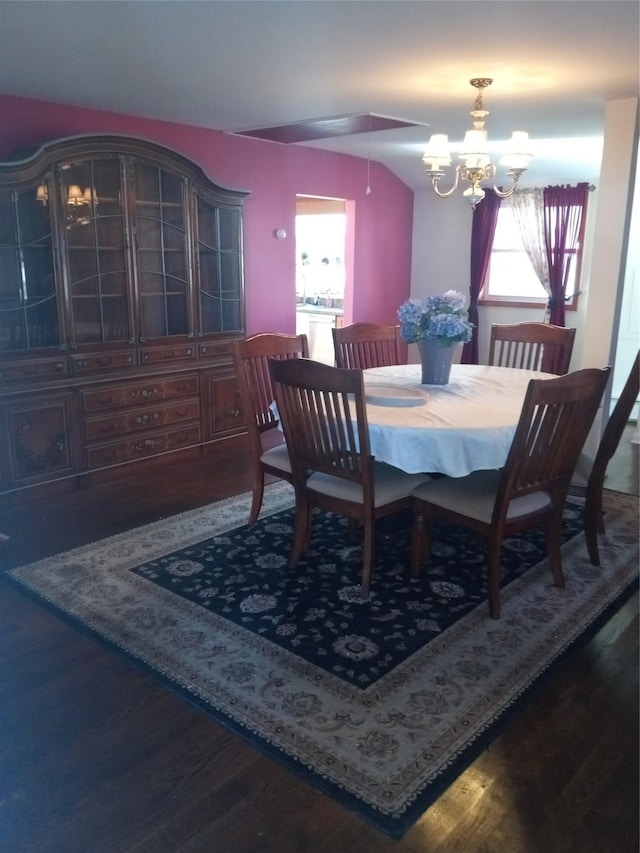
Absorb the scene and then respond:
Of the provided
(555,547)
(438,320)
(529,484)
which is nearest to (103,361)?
(438,320)

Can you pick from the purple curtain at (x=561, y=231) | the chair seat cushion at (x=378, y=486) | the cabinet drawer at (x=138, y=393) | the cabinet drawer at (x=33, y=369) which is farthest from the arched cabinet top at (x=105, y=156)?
the purple curtain at (x=561, y=231)

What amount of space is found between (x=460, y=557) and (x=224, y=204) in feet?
9.68

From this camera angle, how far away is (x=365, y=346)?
429cm

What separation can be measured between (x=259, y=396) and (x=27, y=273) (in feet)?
4.92

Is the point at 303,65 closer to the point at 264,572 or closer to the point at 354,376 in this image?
the point at 354,376

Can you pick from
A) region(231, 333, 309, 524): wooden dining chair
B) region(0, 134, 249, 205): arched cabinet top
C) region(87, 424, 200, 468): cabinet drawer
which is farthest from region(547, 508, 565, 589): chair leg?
region(0, 134, 249, 205): arched cabinet top

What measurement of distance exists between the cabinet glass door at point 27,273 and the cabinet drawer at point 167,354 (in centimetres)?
62

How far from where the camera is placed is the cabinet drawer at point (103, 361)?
4004 mm

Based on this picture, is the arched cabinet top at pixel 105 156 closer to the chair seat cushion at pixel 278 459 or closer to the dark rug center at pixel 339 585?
the chair seat cushion at pixel 278 459

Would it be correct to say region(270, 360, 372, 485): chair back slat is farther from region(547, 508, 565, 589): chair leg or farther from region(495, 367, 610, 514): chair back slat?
region(547, 508, 565, 589): chair leg

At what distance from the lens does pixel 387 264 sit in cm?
668

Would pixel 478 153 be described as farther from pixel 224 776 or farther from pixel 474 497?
pixel 224 776

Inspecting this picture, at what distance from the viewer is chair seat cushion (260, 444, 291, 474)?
3285mm

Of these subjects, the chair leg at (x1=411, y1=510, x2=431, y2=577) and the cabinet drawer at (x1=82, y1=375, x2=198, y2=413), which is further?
A: the cabinet drawer at (x1=82, y1=375, x2=198, y2=413)
